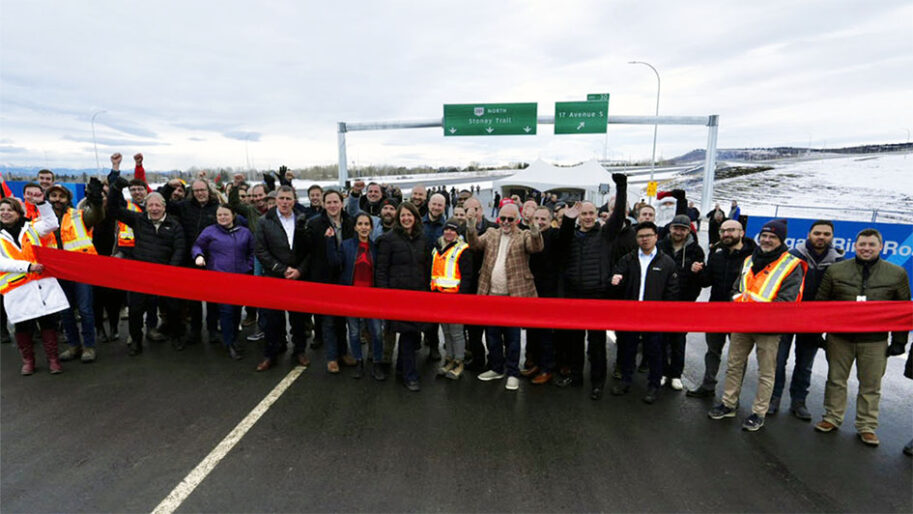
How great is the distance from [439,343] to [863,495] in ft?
13.9

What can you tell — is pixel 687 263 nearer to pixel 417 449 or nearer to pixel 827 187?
pixel 417 449

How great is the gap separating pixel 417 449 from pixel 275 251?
276 cm

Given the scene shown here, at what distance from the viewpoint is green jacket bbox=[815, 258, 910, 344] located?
3.59 metres

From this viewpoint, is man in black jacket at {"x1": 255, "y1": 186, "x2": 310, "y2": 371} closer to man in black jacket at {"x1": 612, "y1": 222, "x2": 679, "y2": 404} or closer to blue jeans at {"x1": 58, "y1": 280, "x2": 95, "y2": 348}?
blue jeans at {"x1": 58, "y1": 280, "x2": 95, "y2": 348}

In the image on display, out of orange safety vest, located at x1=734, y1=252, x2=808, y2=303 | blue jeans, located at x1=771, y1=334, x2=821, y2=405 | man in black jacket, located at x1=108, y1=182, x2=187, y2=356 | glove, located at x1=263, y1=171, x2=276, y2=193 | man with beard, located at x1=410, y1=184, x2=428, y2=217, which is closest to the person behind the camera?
orange safety vest, located at x1=734, y1=252, x2=808, y2=303

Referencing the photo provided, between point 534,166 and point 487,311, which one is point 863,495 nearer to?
point 487,311

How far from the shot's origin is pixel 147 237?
523cm

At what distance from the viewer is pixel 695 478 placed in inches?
123

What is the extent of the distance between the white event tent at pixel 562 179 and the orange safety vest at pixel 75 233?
960 inches

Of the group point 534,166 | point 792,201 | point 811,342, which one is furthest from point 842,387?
point 792,201

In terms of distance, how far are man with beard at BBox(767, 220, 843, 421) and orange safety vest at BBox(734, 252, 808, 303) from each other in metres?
0.44

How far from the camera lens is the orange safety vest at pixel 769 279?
3732 mm

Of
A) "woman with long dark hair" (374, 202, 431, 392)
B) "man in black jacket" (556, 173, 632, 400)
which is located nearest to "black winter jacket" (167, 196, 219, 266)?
"woman with long dark hair" (374, 202, 431, 392)

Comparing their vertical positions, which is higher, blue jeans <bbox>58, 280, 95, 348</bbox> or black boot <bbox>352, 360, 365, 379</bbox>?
blue jeans <bbox>58, 280, 95, 348</bbox>
